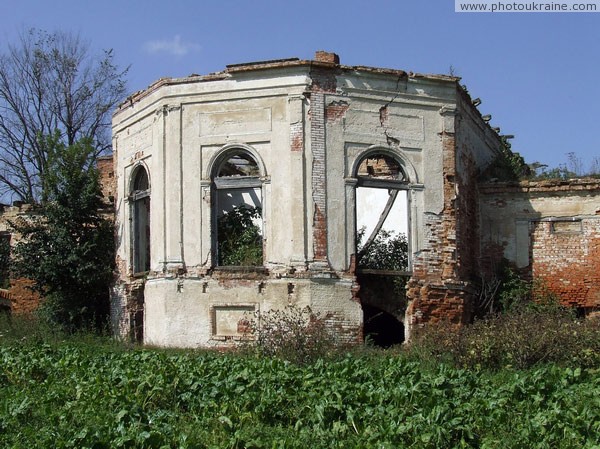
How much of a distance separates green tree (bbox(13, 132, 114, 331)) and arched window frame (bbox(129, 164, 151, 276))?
788 millimetres

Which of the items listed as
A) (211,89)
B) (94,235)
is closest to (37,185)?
(94,235)

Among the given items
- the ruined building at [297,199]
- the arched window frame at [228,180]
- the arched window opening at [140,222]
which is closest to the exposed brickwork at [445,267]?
the ruined building at [297,199]

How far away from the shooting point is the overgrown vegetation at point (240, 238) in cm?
1867

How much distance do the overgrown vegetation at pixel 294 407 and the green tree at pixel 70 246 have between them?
264 inches

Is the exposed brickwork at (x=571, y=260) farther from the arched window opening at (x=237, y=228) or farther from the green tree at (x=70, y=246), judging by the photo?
the green tree at (x=70, y=246)

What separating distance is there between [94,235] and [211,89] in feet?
15.2

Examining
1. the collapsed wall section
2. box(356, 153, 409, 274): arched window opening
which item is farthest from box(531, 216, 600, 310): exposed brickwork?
box(356, 153, 409, 274): arched window opening

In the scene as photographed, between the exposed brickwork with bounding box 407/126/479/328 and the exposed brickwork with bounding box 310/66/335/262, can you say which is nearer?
the exposed brickwork with bounding box 310/66/335/262

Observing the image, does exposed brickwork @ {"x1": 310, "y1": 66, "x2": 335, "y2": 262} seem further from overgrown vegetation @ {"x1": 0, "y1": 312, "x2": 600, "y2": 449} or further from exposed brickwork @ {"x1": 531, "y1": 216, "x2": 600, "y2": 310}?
exposed brickwork @ {"x1": 531, "y1": 216, "x2": 600, "y2": 310}

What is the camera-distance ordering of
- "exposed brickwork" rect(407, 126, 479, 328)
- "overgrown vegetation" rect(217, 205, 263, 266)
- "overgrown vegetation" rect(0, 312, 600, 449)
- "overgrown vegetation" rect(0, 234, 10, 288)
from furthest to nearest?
1. "overgrown vegetation" rect(0, 234, 10, 288)
2. "overgrown vegetation" rect(217, 205, 263, 266)
3. "exposed brickwork" rect(407, 126, 479, 328)
4. "overgrown vegetation" rect(0, 312, 600, 449)

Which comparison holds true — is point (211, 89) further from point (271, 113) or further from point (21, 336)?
point (21, 336)

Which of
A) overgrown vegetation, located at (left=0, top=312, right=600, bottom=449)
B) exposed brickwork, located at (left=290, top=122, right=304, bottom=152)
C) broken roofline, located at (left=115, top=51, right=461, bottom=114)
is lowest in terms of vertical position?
overgrown vegetation, located at (left=0, top=312, right=600, bottom=449)

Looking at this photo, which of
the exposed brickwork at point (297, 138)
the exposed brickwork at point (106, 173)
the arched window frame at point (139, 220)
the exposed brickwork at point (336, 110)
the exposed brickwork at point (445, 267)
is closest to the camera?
the exposed brickwork at point (297, 138)

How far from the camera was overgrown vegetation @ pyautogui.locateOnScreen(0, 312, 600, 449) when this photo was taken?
9445 millimetres
